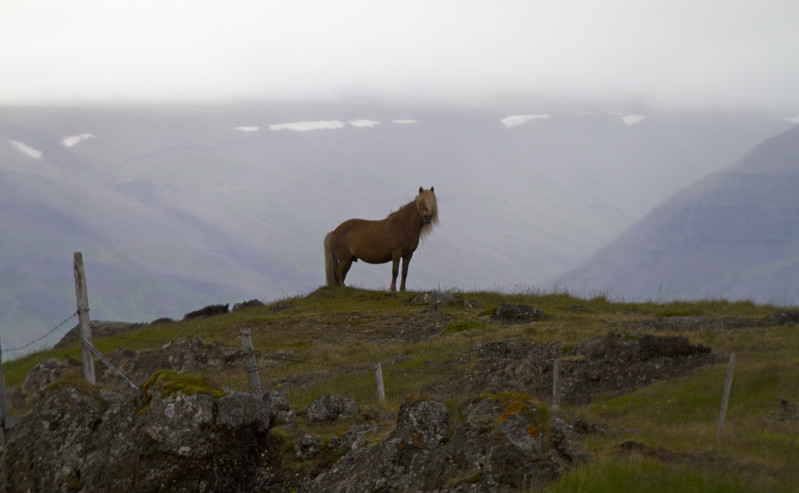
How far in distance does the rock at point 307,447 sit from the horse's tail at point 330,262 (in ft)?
78.4

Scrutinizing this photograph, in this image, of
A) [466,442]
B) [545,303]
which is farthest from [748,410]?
[545,303]

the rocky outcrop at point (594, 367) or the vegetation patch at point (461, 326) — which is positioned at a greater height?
the rocky outcrop at point (594, 367)

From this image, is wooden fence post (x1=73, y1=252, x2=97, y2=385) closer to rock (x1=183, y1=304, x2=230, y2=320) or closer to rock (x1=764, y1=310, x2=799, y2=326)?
rock (x1=764, y1=310, x2=799, y2=326)

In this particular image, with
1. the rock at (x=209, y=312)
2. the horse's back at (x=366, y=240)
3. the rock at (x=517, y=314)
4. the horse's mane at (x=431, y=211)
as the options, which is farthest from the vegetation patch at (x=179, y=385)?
the rock at (x=209, y=312)

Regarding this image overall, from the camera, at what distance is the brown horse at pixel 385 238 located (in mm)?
30125

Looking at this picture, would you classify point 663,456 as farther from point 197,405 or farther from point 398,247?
point 398,247

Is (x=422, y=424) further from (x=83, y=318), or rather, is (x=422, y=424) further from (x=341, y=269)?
(x=341, y=269)

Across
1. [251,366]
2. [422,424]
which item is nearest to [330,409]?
[251,366]

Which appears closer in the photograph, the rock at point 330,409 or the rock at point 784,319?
the rock at point 330,409

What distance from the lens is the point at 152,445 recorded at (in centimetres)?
964

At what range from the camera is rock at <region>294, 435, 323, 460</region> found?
32.9 feet

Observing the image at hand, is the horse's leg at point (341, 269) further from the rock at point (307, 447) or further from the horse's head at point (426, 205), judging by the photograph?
the rock at point (307, 447)

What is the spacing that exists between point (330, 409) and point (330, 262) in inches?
896

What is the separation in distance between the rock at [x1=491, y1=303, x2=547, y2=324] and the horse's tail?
37.7ft
